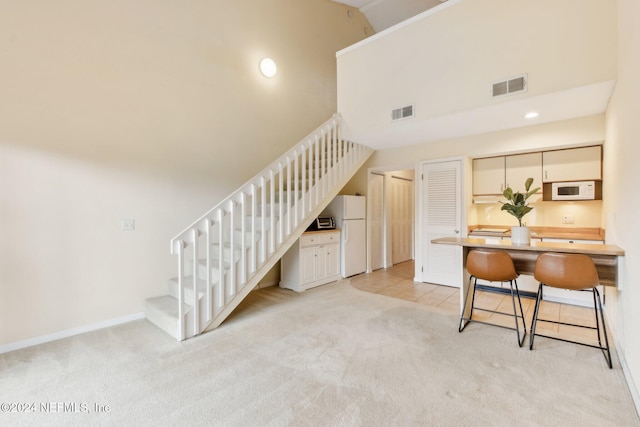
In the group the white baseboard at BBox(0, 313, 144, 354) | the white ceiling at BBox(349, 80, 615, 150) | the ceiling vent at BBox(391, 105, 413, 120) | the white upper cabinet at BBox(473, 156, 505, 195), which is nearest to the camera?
the white baseboard at BBox(0, 313, 144, 354)

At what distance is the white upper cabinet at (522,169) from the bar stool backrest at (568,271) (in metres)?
1.94

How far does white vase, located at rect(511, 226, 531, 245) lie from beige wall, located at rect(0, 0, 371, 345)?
11.8 ft

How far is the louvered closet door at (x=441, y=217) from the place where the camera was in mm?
4684

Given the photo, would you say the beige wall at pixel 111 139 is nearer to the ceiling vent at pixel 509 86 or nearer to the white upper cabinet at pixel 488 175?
the ceiling vent at pixel 509 86

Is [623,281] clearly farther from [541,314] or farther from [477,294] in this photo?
[477,294]

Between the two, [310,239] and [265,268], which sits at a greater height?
[310,239]

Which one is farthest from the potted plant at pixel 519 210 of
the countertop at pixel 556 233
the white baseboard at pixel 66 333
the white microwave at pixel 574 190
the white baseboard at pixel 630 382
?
the white baseboard at pixel 66 333

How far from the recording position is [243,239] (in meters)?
3.35

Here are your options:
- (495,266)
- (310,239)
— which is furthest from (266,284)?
(495,266)

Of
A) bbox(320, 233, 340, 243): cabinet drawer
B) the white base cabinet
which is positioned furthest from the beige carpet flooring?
bbox(320, 233, 340, 243): cabinet drawer

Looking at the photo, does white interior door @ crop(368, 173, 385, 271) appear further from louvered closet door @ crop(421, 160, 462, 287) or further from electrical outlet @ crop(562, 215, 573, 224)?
electrical outlet @ crop(562, 215, 573, 224)

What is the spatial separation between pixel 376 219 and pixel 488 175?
2167mm

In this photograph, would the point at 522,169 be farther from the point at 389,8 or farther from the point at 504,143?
the point at 389,8

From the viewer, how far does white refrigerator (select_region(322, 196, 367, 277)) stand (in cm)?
520
